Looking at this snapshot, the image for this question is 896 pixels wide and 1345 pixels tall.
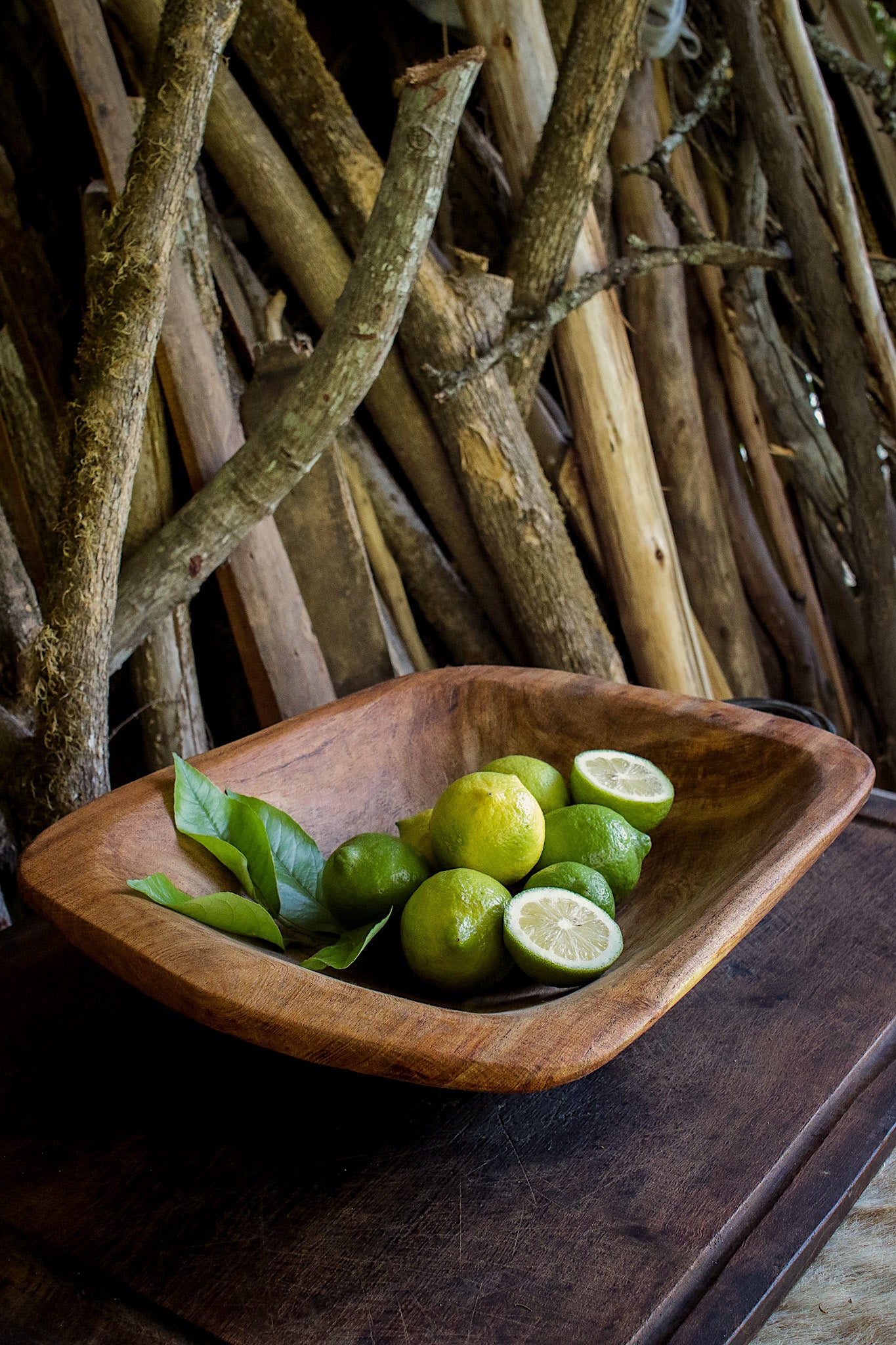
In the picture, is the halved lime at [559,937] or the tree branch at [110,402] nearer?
the halved lime at [559,937]

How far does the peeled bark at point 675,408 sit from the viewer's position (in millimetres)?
1847

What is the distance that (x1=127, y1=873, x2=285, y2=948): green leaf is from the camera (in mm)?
708

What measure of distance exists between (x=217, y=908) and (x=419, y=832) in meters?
0.23

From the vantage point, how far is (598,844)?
2.70ft

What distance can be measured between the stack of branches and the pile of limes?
42cm

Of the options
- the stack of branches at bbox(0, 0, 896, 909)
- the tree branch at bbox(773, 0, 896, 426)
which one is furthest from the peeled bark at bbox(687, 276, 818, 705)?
the tree branch at bbox(773, 0, 896, 426)

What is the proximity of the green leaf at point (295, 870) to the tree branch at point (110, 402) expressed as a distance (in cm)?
27

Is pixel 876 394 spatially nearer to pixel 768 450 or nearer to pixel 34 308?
pixel 768 450

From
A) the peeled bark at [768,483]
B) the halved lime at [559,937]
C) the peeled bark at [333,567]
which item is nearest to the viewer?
the halved lime at [559,937]

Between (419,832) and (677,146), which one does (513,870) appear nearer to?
(419,832)

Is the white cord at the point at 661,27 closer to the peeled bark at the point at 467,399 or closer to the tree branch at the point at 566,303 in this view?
the tree branch at the point at 566,303

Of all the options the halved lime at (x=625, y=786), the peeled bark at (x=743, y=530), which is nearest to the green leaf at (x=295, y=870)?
the halved lime at (x=625, y=786)

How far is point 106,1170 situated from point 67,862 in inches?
8.2

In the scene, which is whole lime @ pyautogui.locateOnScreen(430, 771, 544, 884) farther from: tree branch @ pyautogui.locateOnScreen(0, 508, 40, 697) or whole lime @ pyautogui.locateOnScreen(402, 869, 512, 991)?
tree branch @ pyautogui.locateOnScreen(0, 508, 40, 697)
